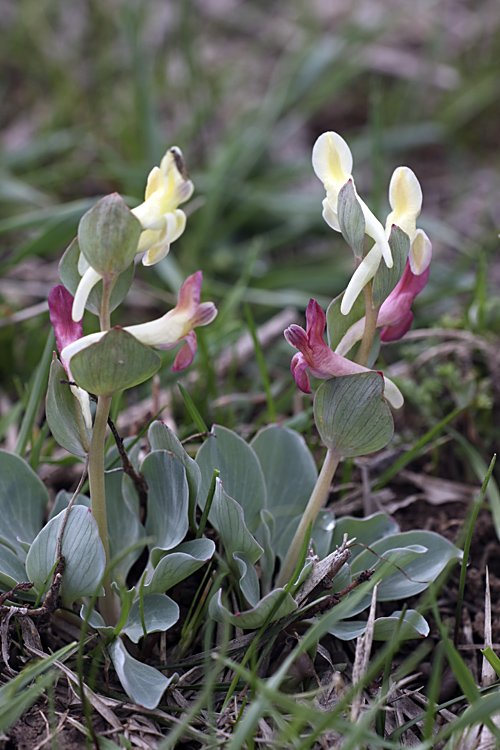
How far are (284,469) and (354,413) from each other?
36 cm

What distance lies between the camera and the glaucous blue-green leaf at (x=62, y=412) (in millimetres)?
1008

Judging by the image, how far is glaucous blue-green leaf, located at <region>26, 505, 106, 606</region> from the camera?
1025mm

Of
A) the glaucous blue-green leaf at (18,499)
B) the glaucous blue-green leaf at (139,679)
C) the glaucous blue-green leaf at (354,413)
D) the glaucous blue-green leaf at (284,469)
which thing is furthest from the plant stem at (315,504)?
the glaucous blue-green leaf at (18,499)

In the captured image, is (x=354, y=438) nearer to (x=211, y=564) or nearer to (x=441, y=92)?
(x=211, y=564)

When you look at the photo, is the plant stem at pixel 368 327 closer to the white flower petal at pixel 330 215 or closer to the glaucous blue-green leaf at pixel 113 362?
the white flower petal at pixel 330 215

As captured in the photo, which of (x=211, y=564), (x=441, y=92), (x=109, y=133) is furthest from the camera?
(x=441, y=92)

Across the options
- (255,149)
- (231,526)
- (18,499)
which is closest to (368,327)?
(231,526)

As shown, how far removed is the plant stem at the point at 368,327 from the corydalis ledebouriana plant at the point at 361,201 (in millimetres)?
32

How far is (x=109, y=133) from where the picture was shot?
318cm

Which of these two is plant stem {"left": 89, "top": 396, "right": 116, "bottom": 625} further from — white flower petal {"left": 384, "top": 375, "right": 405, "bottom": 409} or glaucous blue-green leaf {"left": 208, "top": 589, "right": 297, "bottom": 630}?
white flower petal {"left": 384, "top": 375, "right": 405, "bottom": 409}

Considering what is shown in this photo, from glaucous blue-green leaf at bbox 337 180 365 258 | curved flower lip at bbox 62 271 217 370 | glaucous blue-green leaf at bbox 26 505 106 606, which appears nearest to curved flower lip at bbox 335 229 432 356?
glaucous blue-green leaf at bbox 337 180 365 258

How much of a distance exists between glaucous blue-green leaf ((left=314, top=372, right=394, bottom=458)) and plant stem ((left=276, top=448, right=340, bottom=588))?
0.13 ft

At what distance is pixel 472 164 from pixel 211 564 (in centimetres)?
288

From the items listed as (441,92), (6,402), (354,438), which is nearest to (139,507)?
(354,438)
